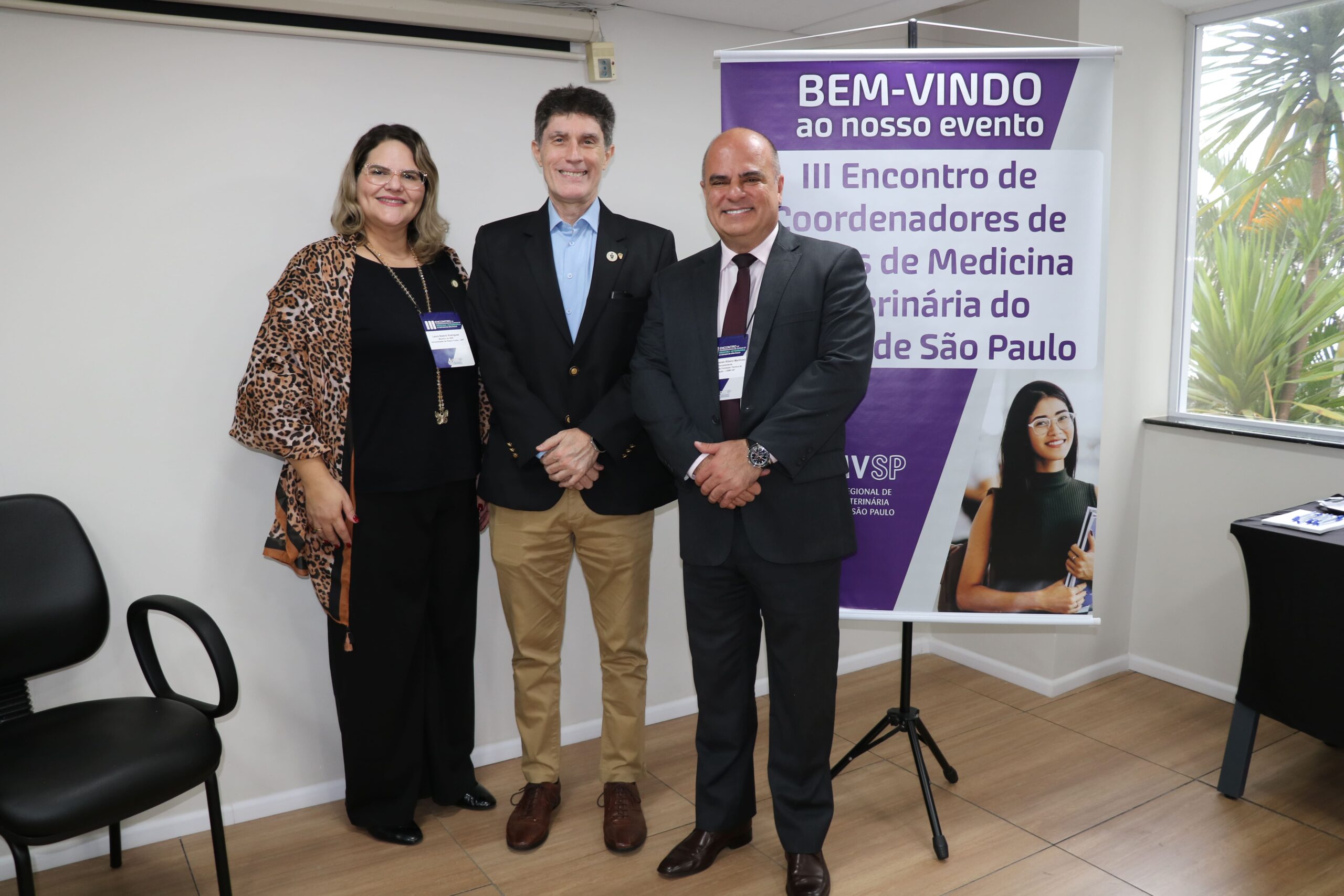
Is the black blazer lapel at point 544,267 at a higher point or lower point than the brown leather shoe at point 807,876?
higher

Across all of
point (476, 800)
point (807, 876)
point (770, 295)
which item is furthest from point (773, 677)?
point (476, 800)

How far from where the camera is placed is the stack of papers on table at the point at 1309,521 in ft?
8.63

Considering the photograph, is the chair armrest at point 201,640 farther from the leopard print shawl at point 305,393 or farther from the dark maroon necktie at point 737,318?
the dark maroon necktie at point 737,318

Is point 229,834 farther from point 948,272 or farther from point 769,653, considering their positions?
point 948,272

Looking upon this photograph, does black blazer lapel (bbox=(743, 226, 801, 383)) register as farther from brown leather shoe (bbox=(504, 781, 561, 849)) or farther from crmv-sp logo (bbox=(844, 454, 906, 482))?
brown leather shoe (bbox=(504, 781, 561, 849))

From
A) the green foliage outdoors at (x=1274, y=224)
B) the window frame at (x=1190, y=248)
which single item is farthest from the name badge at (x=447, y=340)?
the green foliage outdoors at (x=1274, y=224)

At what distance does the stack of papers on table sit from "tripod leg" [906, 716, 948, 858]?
47.2 inches

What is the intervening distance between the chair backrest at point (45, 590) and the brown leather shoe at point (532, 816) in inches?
45.8

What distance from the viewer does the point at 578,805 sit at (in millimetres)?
2809

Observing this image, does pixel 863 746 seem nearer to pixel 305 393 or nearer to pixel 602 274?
pixel 602 274

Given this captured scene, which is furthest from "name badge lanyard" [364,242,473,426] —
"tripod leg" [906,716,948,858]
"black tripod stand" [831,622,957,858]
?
"tripod leg" [906,716,948,858]

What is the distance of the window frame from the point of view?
3318 millimetres

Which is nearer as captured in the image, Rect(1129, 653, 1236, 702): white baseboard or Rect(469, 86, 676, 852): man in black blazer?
Rect(469, 86, 676, 852): man in black blazer

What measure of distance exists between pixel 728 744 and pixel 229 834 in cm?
148
